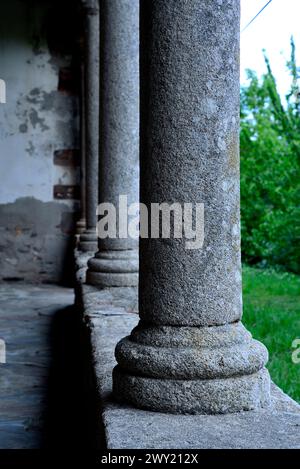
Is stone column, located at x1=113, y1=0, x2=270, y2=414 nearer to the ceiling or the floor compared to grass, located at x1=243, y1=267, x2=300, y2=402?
nearer to the ceiling

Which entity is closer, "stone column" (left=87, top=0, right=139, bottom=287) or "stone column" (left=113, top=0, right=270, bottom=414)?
"stone column" (left=113, top=0, right=270, bottom=414)

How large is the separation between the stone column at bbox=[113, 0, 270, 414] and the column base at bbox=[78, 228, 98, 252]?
4303 millimetres

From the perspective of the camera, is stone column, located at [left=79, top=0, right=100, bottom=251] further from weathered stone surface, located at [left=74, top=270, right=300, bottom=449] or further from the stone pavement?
weathered stone surface, located at [left=74, top=270, right=300, bottom=449]

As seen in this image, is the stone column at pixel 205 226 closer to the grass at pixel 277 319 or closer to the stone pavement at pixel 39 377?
the stone pavement at pixel 39 377

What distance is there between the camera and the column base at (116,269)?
3967 millimetres

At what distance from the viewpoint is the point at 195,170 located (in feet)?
5.87

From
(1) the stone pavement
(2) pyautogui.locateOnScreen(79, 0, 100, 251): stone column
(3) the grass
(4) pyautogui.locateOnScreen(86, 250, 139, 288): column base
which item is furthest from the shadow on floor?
(2) pyautogui.locateOnScreen(79, 0, 100, 251): stone column

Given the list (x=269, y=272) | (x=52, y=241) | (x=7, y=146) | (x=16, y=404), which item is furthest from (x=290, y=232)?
(x=16, y=404)

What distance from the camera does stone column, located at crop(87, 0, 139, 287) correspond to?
12.8 feet

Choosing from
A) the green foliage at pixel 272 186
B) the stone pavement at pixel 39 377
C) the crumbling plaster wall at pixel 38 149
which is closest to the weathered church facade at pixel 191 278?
the stone pavement at pixel 39 377

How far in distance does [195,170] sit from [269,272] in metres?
7.97

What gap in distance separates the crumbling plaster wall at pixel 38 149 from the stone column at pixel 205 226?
5.91 m
